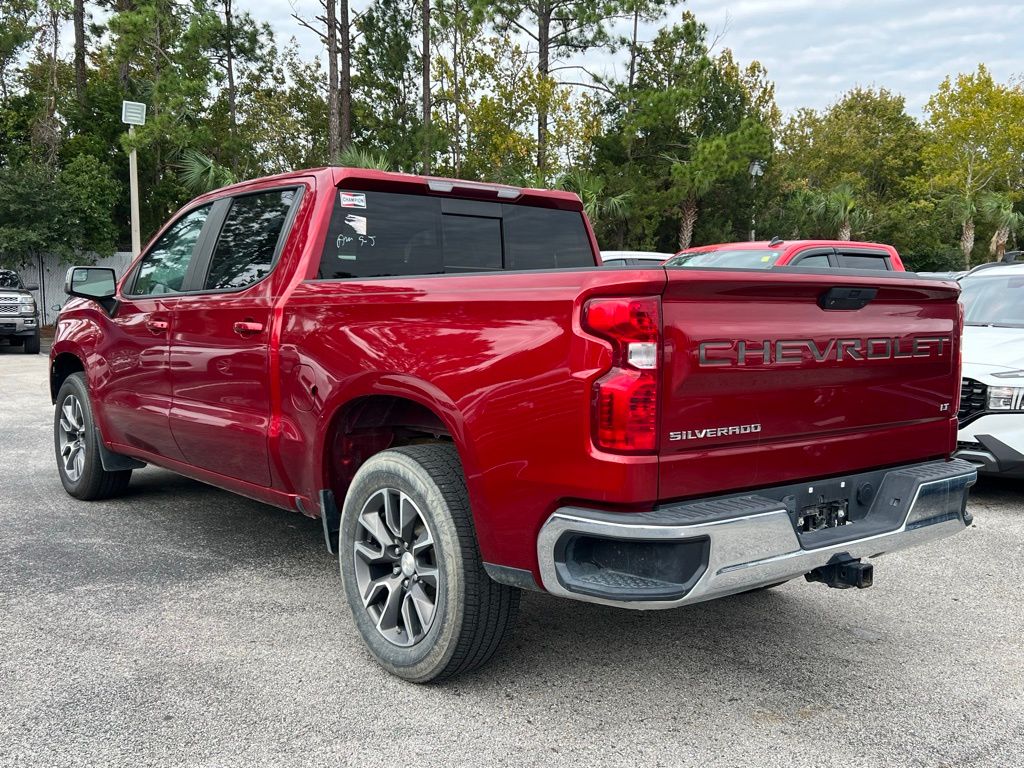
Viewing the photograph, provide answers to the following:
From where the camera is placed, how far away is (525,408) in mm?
2738

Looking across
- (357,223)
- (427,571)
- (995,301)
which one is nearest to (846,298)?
(427,571)

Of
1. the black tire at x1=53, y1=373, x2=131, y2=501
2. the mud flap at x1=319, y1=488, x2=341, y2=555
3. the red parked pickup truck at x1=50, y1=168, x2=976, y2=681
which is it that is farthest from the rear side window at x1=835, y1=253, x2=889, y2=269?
the mud flap at x1=319, y1=488, x2=341, y2=555

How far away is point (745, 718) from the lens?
303 centimetres

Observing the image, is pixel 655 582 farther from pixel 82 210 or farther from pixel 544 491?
pixel 82 210

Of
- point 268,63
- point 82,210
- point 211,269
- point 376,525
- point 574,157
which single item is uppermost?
point 268,63

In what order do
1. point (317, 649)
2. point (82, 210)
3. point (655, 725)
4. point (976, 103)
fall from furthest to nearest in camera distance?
point (976, 103)
point (82, 210)
point (317, 649)
point (655, 725)

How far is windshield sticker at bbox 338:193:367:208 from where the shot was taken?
398 centimetres

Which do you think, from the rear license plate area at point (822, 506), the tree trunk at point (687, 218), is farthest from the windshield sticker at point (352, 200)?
the tree trunk at point (687, 218)

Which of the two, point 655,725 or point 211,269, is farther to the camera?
point 211,269

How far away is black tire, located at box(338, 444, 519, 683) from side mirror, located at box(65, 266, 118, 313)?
264 cm

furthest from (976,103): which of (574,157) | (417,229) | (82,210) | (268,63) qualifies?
(417,229)

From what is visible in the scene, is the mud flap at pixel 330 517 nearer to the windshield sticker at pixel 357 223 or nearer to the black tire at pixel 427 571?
the black tire at pixel 427 571

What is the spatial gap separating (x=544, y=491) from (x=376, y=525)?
909mm

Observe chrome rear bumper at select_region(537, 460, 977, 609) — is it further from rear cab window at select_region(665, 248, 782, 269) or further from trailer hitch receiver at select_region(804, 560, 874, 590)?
rear cab window at select_region(665, 248, 782, 269)
